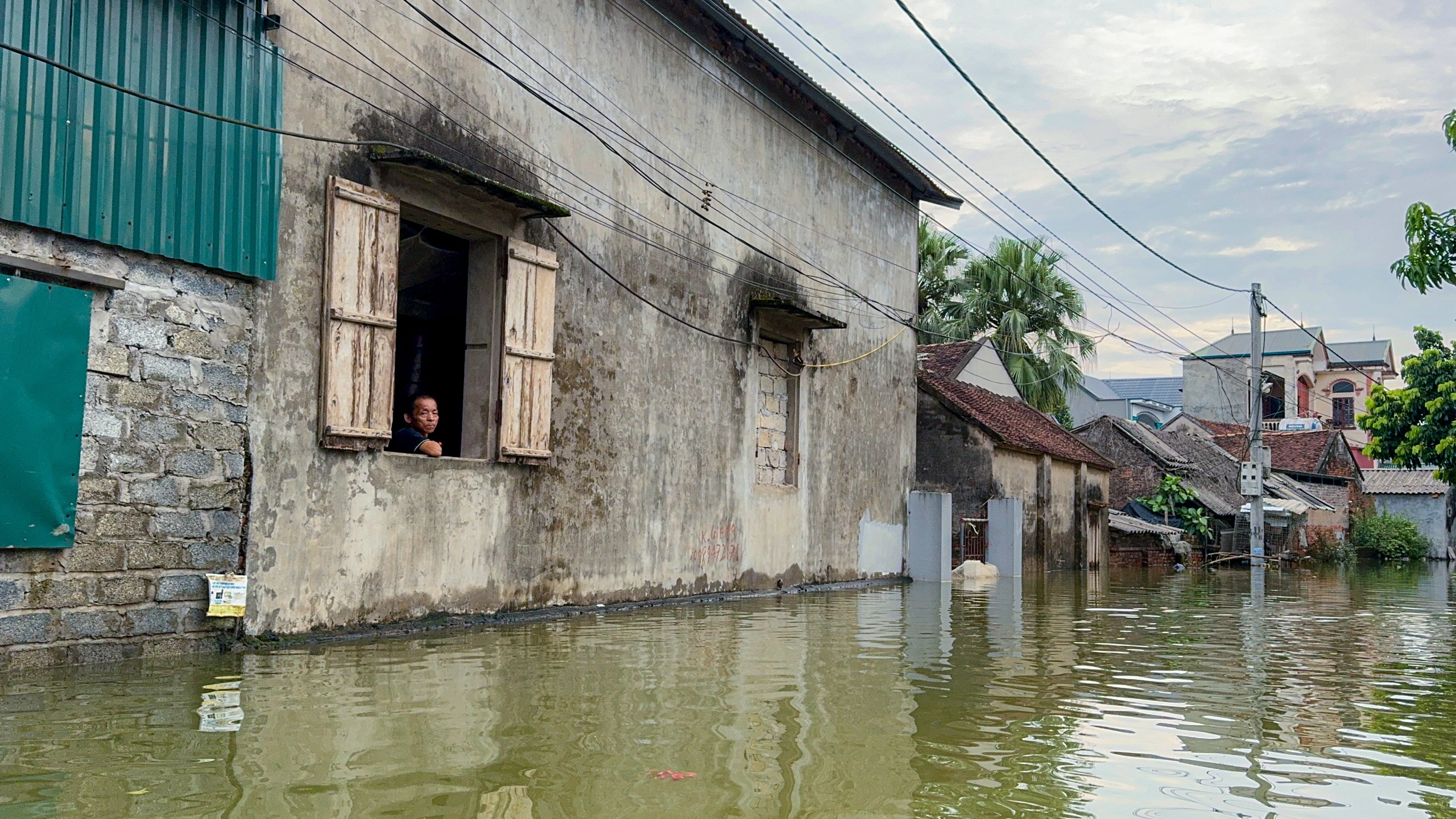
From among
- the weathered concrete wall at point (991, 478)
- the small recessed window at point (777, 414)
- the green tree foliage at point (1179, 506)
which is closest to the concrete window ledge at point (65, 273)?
the small recessed window at point (777, 414)

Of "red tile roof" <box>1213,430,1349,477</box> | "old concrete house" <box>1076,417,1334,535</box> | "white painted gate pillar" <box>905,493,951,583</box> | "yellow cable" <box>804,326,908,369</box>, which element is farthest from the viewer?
"red tile roof" <box>1213,430,1349,477</box>

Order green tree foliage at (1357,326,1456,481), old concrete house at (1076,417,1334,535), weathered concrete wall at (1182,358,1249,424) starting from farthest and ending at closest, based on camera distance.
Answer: weathered concrete wall at (1182,358,1249,424) < old concrete house at (1076,417,1334,535) < green tree foliage at (1357,326,1456,481)

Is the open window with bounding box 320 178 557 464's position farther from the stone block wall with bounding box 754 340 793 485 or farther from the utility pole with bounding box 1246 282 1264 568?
the utility pole with bounding box 1246 282 1264 568

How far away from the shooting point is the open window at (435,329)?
921 centimetres

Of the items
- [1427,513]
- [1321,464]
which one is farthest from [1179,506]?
[1427,513]

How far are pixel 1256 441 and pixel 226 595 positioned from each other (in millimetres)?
26202

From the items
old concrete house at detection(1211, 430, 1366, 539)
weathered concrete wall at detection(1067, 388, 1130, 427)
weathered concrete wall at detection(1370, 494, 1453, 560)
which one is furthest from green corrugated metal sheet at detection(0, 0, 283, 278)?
weathered concrete wall at detection(1370, 494, 1453, 560)

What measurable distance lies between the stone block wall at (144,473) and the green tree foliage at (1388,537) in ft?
136

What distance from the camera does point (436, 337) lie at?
47.5 ft

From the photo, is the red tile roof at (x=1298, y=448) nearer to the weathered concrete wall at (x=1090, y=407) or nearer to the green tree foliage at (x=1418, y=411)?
the weathered concrete wall at (x=1090, y=407)

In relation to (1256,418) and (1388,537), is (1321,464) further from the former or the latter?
(1256,418)

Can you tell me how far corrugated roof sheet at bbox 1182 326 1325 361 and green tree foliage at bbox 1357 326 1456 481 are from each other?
31399mm

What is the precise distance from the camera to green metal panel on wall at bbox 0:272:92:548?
22.9ft

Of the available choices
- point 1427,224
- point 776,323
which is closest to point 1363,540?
point 776,323
